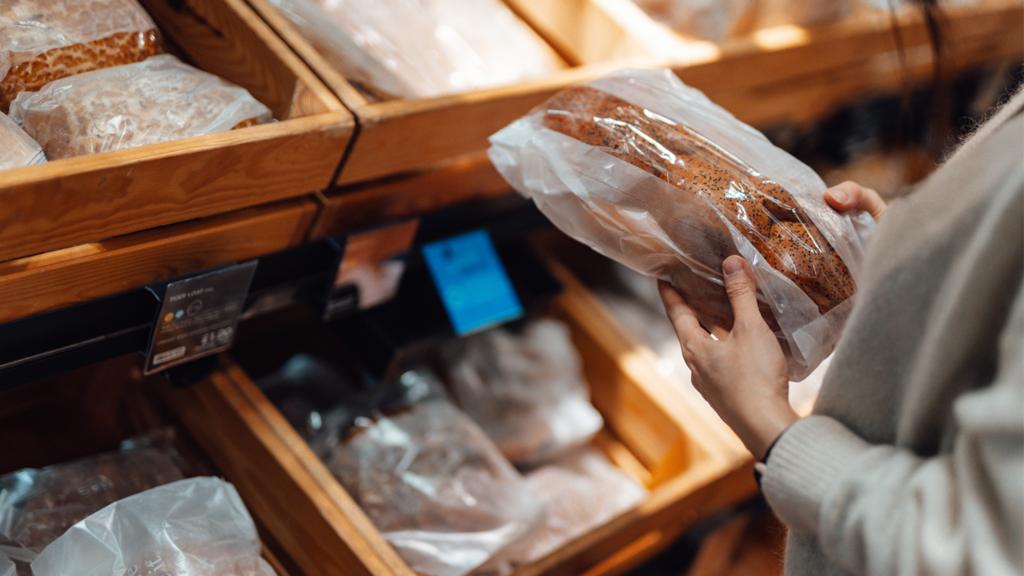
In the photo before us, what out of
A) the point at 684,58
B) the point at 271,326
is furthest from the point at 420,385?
the point at 684,58

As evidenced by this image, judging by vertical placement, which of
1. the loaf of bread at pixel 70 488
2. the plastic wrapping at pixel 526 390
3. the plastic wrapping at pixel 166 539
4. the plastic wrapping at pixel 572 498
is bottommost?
the plastic wrapping at pixel 572 498

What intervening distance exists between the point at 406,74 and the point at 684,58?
52cm

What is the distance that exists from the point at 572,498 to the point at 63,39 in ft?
3.54

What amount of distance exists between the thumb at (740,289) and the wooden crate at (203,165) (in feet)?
1.75

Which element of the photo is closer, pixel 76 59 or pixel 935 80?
pixel 76 59

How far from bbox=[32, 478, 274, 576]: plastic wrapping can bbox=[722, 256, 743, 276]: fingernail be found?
0.69m

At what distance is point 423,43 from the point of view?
160 centimetres

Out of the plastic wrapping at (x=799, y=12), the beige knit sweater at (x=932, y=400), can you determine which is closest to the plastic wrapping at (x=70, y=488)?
the beige knit sweater at (x=932, y=400)

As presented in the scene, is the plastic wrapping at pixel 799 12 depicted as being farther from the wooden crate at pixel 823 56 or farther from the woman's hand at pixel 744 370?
the woman's hand at pixel 744 370

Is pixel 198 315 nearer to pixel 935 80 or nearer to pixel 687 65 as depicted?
pixel 687 65

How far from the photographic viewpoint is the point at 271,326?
1.75 meters

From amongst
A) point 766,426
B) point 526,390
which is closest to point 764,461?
point 766,426

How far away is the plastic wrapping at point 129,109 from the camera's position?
1.10m

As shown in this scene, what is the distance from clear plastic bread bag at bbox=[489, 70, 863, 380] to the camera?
1079 mm
